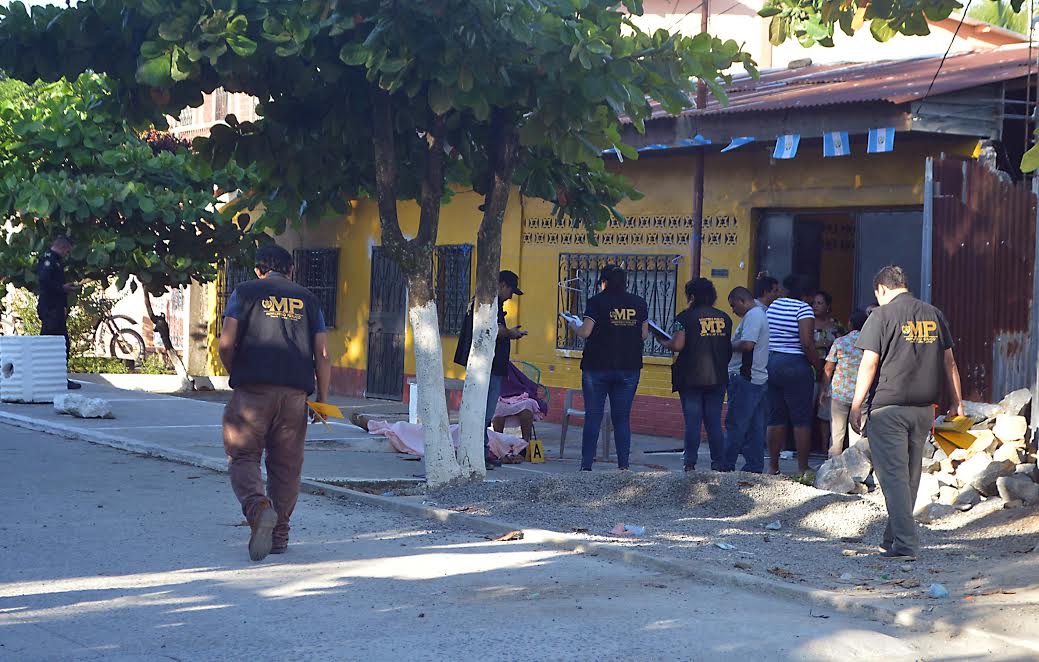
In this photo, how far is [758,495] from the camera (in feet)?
30.3

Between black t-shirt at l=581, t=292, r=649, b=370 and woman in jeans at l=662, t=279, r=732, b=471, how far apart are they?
1.03 feet

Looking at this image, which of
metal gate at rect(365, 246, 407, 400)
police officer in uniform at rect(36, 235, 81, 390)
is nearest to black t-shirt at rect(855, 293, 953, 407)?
metal gate at rect(365, 246, 407, 400)

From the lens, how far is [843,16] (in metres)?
7.56

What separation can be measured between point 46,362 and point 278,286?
9.60 meters

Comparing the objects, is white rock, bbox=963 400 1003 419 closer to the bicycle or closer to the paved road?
the paved road

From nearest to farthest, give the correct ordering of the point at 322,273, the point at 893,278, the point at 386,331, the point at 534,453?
the point at 893,278
the point at 534,453
the point at 386,331
the point at 322,273

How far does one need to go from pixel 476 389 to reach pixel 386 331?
30.7 ft

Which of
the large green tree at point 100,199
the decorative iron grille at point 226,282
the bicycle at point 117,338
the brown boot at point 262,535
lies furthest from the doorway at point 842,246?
the bicycle at point 117,338

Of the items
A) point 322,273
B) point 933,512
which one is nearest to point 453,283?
point 322,273

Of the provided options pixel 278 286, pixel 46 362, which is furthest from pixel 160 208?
pixel 278 286

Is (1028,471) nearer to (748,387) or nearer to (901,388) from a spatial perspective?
(901,388)

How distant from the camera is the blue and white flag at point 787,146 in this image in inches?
486

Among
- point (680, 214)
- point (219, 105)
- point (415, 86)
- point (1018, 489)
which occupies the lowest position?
point (1018, 489)

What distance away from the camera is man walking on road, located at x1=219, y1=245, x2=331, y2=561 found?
24.9 feet
